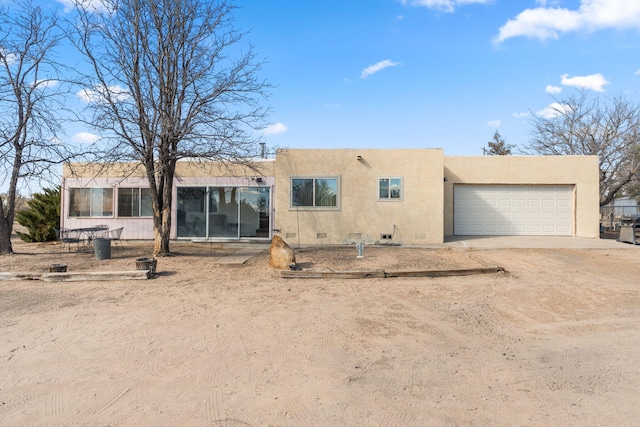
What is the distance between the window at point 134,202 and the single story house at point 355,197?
4 cm

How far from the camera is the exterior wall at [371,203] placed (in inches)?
571

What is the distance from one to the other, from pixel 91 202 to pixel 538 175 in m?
19.4

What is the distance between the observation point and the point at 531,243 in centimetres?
1388

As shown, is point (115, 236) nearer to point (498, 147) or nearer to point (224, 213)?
point (224, 213)

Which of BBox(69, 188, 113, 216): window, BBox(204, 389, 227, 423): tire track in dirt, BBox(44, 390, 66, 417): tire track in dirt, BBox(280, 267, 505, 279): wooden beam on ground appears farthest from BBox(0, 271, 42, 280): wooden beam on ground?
BBox(69, 188, 113, 216): window

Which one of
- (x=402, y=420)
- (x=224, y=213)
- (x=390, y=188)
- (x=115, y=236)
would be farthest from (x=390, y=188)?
(x=402, y=420)

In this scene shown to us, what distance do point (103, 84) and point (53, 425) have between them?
10.5 metres

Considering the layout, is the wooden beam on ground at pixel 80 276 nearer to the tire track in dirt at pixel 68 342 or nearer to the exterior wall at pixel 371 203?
the tire track in dirt at pixel 68 342

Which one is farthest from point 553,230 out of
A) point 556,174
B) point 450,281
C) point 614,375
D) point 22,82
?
point 22,82

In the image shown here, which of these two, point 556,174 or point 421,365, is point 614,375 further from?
point 556,174

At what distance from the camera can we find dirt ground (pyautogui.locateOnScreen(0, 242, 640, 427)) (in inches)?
122

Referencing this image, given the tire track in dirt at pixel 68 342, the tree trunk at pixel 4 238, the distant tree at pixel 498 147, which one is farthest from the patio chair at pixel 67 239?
the distant tree at pixel 498 147

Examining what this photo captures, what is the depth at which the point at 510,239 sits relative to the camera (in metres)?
15.1

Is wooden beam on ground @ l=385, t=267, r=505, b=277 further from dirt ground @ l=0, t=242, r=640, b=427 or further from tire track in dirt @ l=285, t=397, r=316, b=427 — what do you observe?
tire track in dirt @ l=285, t=397, r=316, b=427
